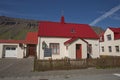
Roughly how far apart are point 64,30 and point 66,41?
284 centimetres

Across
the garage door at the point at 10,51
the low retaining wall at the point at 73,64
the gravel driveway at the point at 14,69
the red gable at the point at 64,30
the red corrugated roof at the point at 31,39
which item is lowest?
the gravel driveway at the point at 14,69

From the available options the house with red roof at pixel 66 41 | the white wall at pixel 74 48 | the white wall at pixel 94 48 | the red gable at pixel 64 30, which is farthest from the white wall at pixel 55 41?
the white wall at pixel 94 48

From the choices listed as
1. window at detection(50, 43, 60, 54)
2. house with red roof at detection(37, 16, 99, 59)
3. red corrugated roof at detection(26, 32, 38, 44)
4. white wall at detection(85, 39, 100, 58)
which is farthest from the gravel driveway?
white wall at detection(85, 39, 100, 58)

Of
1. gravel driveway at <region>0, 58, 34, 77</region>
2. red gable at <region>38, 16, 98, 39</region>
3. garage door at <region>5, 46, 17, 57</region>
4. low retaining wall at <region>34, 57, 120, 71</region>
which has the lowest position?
gravel driveway at <region>0, 58, 34, 77</region>

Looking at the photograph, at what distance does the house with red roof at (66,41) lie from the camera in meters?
21.0

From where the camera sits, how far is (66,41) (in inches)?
892

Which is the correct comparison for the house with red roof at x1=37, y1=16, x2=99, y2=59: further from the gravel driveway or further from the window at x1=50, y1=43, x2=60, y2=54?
the gravel driveway

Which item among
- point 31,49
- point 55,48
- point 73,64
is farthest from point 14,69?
point 31,49

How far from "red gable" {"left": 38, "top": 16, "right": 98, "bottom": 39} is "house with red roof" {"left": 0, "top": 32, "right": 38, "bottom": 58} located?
A: 19.1 ft

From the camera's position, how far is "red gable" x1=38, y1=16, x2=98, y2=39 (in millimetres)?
22864

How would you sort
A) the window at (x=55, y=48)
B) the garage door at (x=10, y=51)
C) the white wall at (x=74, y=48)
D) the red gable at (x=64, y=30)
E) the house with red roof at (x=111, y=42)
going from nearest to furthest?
the white wall at (x=74, y=48), the window at (x=55, y=48), the red gable at (x=64, y=30), the garage door at (x=10, y=51), the house with red roof at (x=111, y=42)

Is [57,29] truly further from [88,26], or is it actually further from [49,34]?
[88,26]

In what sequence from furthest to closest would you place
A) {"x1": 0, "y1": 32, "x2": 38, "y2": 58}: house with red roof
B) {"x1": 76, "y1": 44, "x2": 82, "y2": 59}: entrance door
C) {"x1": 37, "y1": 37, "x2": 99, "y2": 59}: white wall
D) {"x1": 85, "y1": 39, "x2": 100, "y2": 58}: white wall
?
{"x1": 0, "y1": 32, "x2": 38, "y2": 58}: house with red roof, {"x1": 85, "y1": 39, "x2": 100, "y2": 58}: white wall, {"x1": 76, "y1": 44, "x2": 82, "y2": 59}: entrance door, {"x1": 37, "y1": 37, "x2": 99, "y2": 59}: white wall

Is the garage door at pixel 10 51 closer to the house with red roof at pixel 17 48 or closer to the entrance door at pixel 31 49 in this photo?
the house with red roof at pixel 17 48
